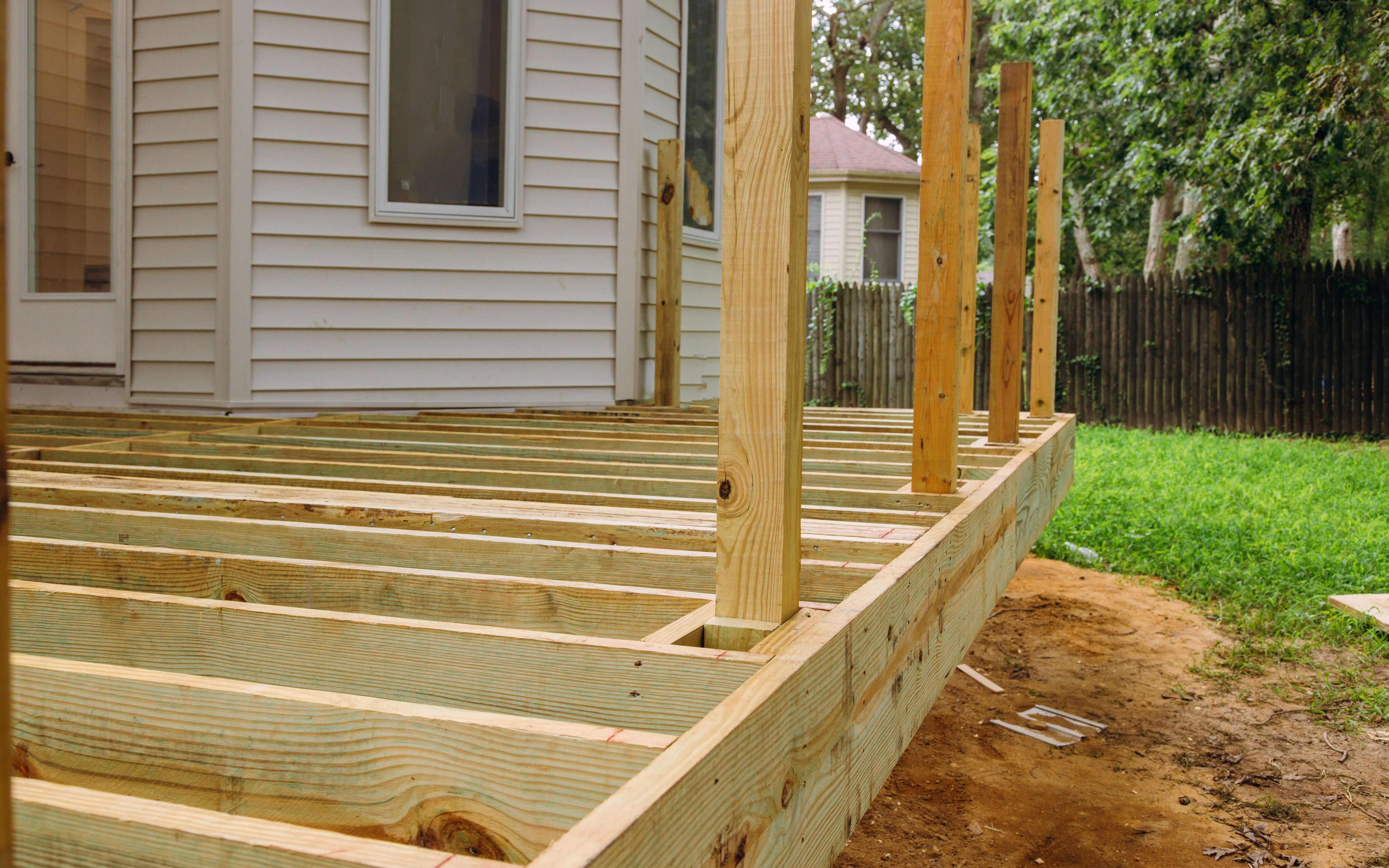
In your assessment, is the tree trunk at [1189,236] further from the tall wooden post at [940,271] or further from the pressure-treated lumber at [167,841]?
the pressure-treated lumber at [167,841]

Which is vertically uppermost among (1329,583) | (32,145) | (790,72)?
(32,145)

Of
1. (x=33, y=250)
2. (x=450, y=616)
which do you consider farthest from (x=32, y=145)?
(x=450, y=616)

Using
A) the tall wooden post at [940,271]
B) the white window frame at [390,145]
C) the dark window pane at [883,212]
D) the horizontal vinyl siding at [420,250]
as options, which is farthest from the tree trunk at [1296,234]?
the tall wooden post at [940,271]

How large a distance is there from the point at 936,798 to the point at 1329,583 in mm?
3352

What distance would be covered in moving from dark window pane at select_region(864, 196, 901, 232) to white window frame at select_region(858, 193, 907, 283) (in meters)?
0.01

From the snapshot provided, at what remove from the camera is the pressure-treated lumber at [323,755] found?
3.96ft

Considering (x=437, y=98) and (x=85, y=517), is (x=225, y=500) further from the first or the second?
(x=437, y=98)

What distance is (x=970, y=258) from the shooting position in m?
3.82

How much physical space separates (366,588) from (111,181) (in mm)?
5238

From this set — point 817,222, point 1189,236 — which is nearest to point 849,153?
point 817,222

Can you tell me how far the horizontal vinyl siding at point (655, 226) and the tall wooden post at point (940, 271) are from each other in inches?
148

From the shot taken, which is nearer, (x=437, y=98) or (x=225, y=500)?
(x=225, y=500)

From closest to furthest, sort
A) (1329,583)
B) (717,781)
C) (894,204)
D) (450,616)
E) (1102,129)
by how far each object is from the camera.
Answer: (717,781), (450,616), (1329,583), (1102,129), (894,204)

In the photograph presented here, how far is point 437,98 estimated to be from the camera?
5977mm
